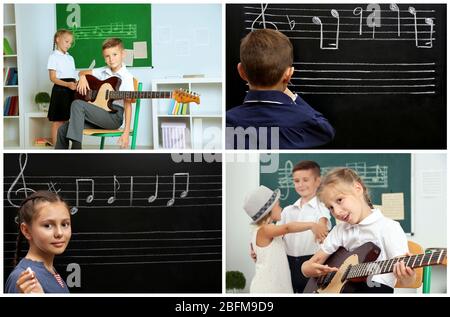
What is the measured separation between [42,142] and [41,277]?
54 centimetres

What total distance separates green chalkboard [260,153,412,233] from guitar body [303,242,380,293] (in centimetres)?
19

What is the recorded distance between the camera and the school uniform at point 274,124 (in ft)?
14.0

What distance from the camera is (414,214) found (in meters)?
4.29

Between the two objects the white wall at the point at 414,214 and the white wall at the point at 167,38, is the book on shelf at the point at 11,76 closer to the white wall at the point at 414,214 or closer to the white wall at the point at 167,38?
the white wall at the point at 167,38

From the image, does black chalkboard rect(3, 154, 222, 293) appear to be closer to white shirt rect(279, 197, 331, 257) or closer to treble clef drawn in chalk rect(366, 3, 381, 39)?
white shirt rect(279, 197, 331, 257)

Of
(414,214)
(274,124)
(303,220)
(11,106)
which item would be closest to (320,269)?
(303,220)

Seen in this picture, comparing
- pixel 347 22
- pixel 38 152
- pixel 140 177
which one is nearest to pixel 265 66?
pixel 347 22

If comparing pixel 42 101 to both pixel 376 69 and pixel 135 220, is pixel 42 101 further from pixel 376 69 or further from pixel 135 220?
pixel 376 69

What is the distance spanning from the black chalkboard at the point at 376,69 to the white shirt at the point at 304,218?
0.83 feet

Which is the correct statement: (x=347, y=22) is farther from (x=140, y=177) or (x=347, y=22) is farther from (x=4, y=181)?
(x=4, y=181)

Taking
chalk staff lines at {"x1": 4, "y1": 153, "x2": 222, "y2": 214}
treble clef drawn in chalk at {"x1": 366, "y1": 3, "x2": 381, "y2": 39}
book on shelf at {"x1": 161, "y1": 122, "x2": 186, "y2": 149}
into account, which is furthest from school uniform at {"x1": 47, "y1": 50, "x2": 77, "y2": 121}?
treble clef drawn in chalk at {"x1": 366, "y1": 3, "x2": 381, "y2": 39}

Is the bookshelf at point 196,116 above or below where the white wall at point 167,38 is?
below

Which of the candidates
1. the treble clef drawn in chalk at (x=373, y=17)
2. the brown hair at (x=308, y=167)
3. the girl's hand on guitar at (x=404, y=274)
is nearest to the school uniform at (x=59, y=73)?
the brown hair at (x=308, y=167)
